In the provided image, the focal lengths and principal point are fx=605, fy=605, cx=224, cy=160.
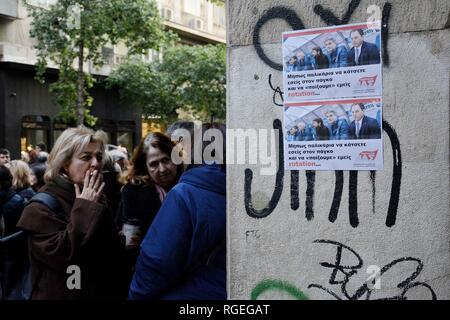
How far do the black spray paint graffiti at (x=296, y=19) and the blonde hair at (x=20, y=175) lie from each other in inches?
168

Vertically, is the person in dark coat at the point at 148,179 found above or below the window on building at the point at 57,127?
below

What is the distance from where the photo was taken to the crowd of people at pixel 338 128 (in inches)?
105

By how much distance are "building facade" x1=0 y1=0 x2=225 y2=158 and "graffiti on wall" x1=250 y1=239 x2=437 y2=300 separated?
17871 millimetres

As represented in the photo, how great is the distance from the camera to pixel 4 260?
5.01m

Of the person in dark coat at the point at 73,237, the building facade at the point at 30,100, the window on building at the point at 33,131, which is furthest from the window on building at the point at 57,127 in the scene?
the person in dark coat at the point at 73,237

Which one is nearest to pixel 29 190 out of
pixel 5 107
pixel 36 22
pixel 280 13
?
pixel 280 13

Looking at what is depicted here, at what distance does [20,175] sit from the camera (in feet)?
21.1

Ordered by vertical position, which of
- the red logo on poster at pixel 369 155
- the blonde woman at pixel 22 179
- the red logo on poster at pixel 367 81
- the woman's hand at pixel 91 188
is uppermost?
the red logo on poster at pixel 367 81

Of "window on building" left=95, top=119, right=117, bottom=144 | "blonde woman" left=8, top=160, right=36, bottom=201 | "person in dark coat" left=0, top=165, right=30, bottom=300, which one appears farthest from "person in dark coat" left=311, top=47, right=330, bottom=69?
"window on building" left=95, top=119, right=117, bottom=144

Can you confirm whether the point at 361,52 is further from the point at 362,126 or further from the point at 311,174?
the point at 311,174

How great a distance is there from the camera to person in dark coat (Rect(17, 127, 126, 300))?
3217 mm

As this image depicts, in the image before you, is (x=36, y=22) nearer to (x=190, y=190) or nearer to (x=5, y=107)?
(x=5, y=107)

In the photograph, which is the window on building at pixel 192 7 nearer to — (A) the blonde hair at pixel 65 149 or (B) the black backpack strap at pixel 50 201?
(A) the blonde hair at pixel 65 149

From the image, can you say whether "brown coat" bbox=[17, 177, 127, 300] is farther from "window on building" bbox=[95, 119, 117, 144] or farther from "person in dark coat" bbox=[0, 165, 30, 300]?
"window on building" bbox=[95, 119, 117, 144]
